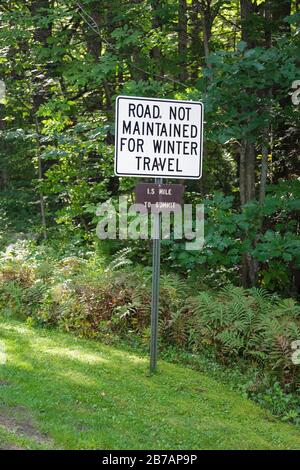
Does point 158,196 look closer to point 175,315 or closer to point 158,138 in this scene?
point 158,138

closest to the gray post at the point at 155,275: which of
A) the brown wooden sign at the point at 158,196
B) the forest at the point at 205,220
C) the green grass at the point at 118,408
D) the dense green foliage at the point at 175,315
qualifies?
the brown wooden sign at the point at 158,196

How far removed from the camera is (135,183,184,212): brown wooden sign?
19.3ft

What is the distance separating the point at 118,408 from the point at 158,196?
2.23m

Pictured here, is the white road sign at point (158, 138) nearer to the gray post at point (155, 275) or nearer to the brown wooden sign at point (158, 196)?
the brown wooden sign at point (158, 196)

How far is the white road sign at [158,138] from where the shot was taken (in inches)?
226

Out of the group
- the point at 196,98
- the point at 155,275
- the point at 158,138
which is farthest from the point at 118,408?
the point at 196,98

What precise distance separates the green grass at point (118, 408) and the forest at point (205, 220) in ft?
0.35

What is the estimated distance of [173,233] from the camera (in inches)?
349

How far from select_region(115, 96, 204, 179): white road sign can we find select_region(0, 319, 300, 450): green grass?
2254 millimetres

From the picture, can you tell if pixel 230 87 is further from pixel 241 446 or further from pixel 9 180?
pixel 9 180

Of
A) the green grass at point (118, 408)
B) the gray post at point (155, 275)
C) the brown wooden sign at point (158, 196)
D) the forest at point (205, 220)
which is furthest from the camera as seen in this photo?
the forest at point (205, 220)

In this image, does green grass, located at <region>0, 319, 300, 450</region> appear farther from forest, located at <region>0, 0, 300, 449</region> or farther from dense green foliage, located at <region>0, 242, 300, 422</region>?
dense green foliage, located at <region>0, 242, 300, 422</region>
